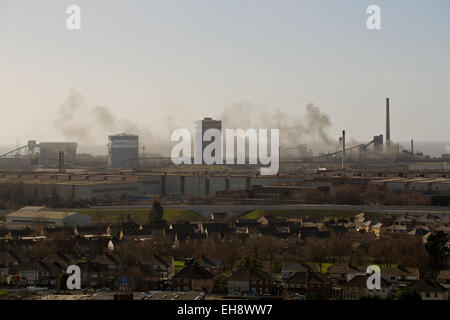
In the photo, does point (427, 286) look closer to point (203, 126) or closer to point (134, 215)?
point (134, 215)

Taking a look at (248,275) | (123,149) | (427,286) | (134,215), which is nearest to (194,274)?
(248,275)

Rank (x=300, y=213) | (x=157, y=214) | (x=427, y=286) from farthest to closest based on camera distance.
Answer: (x=300, y=213) < (x=157, y=214) < (x=427, y=286)

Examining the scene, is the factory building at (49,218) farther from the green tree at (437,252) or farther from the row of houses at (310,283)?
the green tree at (437,252)

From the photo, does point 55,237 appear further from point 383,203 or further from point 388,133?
point 388,133

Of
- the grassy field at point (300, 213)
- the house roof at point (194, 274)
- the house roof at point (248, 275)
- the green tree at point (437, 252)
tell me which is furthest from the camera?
the grassy field at point (300, 213)

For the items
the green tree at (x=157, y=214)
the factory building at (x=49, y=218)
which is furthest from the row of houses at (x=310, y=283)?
the factory building at (x=49, y=218)
